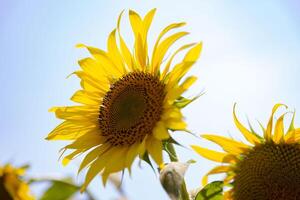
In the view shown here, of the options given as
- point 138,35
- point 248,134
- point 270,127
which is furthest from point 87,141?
point 270,127

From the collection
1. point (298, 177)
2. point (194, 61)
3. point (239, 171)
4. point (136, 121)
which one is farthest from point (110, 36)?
point (298, 177)

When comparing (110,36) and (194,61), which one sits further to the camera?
(110,36)

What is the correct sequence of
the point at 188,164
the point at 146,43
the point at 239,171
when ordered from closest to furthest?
the point at 188,164
the point at 239,171
the point at 146,43

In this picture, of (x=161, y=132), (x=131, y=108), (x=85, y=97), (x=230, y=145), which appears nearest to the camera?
(x=161, y=132)

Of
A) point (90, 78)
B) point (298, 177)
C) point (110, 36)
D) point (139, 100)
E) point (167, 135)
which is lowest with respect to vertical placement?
point (298, 177)

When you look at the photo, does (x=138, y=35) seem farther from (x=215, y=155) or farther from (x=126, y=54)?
(x=215, y=155)

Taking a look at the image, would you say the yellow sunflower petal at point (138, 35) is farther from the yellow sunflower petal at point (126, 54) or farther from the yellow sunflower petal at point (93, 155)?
the yellow sunflower petal at point (93, 155)

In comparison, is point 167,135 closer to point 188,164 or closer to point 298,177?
point 188,164
